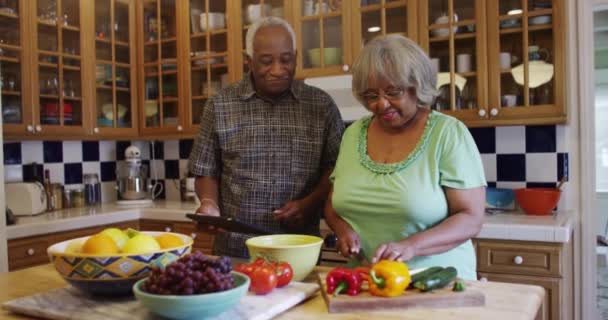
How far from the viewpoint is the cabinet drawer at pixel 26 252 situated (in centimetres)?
247

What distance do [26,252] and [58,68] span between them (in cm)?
102

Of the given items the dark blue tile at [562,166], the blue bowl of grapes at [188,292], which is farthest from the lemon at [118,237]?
the dark blue tile at [562,166]

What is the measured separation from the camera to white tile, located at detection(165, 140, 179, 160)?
11.9 feet

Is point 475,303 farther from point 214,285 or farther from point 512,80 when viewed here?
point 512,80

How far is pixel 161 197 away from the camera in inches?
146

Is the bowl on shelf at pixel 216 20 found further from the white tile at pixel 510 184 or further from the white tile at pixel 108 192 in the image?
the white tile at pixel 510 184

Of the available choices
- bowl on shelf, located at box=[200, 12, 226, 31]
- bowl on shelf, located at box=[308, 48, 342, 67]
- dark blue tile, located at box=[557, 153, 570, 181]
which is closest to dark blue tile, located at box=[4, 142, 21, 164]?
bowl on shelf, located at box=[200, 12, 226, 31]

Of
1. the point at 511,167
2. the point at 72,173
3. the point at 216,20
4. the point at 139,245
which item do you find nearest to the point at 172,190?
the point at 72,173

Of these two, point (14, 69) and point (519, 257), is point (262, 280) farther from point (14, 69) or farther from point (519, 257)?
point (14, 69)

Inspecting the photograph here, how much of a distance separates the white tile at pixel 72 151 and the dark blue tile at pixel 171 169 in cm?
55

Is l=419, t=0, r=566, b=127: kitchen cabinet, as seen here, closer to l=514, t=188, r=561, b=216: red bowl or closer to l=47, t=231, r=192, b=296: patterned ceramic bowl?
l=514, t=188, r=561, b=216: red bowl

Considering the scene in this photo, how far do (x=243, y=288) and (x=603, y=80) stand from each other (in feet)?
18.2

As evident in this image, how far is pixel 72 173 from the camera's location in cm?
332

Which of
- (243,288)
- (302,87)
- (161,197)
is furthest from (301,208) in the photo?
(161,197)
